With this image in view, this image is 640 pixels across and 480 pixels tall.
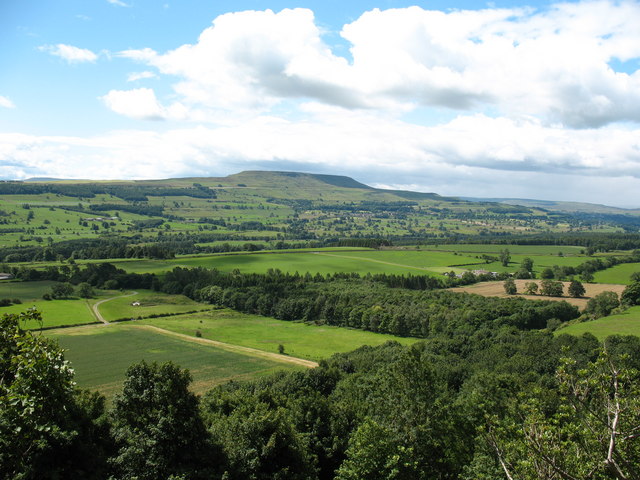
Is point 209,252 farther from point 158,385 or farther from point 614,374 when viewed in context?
point 614,374

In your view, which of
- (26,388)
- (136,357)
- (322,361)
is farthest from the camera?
(136,357)

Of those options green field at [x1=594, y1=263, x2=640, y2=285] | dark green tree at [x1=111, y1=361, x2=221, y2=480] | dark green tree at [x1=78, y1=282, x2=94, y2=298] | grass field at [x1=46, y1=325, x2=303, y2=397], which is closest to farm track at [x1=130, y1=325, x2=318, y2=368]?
grass field at [x1=46, y1=325, x2=303, y2=397]

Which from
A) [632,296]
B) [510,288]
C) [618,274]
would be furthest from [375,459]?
[618,274]

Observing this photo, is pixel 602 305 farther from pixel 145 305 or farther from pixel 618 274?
pixel 145 305

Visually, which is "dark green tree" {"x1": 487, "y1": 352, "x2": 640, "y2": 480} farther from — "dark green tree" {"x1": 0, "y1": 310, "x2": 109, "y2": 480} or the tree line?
"dark green tree" {"x1": 0, "y1": 310, "x2": 109, "y2": 480}

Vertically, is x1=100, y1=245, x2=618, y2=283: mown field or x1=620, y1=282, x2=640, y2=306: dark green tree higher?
x1=620, y1=282, x2=640, y2=306: dark green tree

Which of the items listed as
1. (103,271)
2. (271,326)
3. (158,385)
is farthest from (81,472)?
(103,271)

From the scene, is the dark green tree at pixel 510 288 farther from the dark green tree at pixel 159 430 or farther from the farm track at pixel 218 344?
the dark green tree at pixel 159 430
